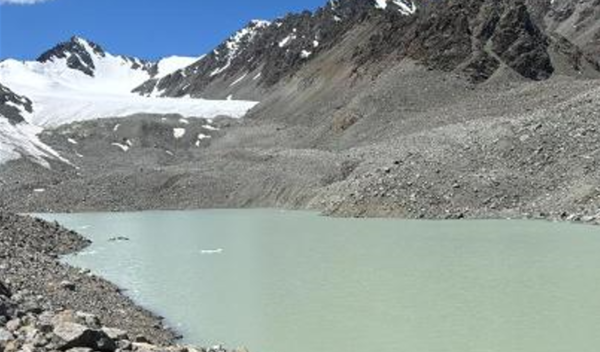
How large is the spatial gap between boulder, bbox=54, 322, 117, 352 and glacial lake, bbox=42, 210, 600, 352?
4863mm

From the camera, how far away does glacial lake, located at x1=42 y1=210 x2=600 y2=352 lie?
1725 centimetres

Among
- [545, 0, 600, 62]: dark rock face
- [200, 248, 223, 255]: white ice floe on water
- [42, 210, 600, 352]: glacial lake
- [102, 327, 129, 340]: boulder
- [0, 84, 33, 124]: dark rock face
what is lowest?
[42, 210, 600, 352]: glacial lake

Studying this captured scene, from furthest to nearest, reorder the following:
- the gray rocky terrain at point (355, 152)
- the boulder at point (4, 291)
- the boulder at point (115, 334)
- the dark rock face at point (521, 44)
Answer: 1. the dark rock face at point (521, 44)
2. the gray rocky terrain at point (355, 152)
3. the boulder at point (4, 291)
4. the boulder at point (115, 334)

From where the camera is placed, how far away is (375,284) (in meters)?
24.2

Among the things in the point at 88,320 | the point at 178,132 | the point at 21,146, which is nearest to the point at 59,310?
the point at 88,320

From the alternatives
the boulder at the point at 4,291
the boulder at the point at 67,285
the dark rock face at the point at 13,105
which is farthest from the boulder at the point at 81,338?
the dark rock face at the point at 13,105

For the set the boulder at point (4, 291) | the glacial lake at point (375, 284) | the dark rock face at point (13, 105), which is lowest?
the glacial lake at point (375, 284)

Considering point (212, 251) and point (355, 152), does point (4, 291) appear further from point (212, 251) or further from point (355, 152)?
point (355, 152)

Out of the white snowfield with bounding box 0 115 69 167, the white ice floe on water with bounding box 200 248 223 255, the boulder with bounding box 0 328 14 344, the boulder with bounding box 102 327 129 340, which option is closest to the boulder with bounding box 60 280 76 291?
the boulder with bounding box 102 327 129 340

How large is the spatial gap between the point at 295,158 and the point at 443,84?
2276 centimetres

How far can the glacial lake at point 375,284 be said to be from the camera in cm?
1725

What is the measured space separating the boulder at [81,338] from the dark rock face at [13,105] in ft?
495

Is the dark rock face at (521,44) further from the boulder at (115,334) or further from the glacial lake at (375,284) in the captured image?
the boulder at (115,334)

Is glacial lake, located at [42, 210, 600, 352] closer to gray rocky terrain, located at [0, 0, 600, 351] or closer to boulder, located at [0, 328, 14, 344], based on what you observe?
gray rocky terrain, located at [0, 0, 600, 351]
